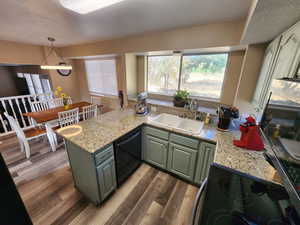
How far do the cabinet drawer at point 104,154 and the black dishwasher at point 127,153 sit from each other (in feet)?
0.24

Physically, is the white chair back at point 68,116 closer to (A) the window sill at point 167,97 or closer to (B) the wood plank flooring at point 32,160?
(B) the wood plank flooring at point 32,160

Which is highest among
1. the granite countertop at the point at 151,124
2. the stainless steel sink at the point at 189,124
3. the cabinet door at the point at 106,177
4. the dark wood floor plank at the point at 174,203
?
the granite countertop at the point at 151,124

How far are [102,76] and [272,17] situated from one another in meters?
3.70

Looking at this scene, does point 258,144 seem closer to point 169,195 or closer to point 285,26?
point 285,26

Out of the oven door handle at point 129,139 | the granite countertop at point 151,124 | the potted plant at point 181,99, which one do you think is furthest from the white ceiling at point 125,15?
the oven door handle at point 129,139

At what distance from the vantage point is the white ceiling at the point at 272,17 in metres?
0.71

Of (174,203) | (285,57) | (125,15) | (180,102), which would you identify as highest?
(125,15)

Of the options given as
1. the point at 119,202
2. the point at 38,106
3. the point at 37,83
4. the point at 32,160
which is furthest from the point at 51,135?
the point at 37,83

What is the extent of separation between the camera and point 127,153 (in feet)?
5.80

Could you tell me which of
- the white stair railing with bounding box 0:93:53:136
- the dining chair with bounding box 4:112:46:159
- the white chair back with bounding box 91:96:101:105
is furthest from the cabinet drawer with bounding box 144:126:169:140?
the white stair railing with bounding box 0:93:53:136

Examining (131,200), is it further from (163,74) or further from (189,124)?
(163,74)

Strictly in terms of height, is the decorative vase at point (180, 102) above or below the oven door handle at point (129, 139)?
above

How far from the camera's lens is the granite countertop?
98 cm

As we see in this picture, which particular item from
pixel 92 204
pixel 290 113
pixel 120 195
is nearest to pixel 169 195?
pixel 120 195
